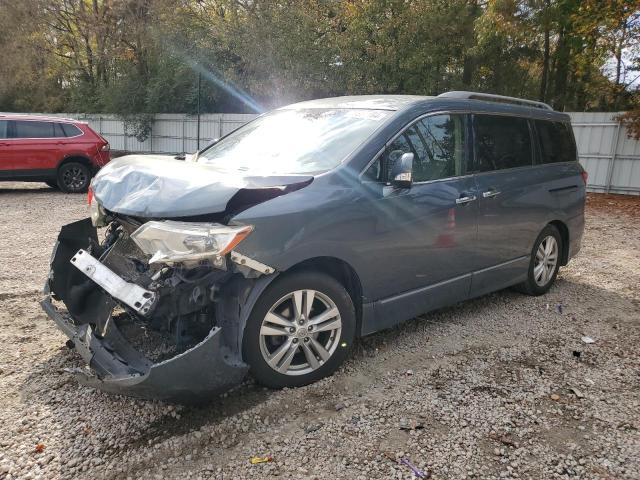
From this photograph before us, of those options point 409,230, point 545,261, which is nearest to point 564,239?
point 545,261

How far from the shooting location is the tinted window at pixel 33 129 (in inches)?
432

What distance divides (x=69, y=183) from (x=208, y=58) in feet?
37.7

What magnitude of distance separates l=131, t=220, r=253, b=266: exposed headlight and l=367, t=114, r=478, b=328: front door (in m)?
1.12

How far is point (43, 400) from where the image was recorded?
3053 millimetres

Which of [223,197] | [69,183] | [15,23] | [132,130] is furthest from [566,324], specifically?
[15,23]

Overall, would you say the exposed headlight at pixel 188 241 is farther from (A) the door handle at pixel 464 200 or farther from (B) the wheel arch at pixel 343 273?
(A) the door handle at pixel 464 200

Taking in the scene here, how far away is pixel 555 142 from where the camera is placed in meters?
5.34

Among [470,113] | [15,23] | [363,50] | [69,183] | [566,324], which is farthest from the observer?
[15,23]

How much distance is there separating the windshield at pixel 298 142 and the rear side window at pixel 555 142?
2245 millimetres

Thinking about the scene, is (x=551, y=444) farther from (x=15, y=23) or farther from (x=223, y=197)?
(x=15, y=23)

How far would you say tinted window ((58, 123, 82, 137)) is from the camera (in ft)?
37.8

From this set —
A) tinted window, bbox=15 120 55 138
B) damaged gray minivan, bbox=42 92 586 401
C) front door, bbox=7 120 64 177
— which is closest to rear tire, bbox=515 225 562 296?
damaged gray minivan, bbox=42 92 586 401

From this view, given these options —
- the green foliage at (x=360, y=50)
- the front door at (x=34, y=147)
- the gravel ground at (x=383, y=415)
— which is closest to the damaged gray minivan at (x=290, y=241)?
the gravel ground at (x=383, y=415)

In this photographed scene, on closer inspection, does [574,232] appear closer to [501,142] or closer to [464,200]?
[501,142]
